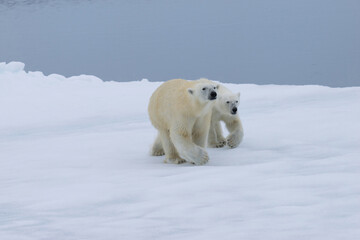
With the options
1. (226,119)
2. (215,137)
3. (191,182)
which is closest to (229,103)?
(226,119)

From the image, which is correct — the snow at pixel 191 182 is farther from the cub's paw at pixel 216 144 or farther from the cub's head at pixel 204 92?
the cub's head at pixel 204 92

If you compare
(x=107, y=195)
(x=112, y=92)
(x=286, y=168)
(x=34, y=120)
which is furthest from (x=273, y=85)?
(x=107, y=195)

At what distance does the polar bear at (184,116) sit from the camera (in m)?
3.71

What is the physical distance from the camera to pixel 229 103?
429 centimetres

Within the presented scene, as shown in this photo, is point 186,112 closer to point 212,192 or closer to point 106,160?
point 106,160

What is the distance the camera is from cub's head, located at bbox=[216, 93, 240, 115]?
14.0ft

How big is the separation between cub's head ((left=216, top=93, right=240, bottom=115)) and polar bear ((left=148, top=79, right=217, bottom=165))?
417 mm

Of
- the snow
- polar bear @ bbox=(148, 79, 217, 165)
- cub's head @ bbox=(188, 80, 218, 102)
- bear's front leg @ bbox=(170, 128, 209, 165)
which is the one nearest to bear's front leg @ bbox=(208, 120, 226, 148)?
the snow

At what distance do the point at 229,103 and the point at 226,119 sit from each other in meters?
0.30

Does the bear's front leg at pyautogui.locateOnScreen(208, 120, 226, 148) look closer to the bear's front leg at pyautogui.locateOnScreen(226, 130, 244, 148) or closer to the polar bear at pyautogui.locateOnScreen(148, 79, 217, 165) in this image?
the bear's front leg at pyautogui.locateOnScreen(226, 130, 244, 148)

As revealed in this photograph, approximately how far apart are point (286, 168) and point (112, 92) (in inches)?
251

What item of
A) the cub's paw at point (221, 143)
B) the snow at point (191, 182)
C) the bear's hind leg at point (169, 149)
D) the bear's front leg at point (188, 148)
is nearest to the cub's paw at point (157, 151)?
the snow at point (191, 182)

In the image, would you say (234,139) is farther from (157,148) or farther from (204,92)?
(204,92)

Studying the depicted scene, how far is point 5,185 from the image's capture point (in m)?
3.42
